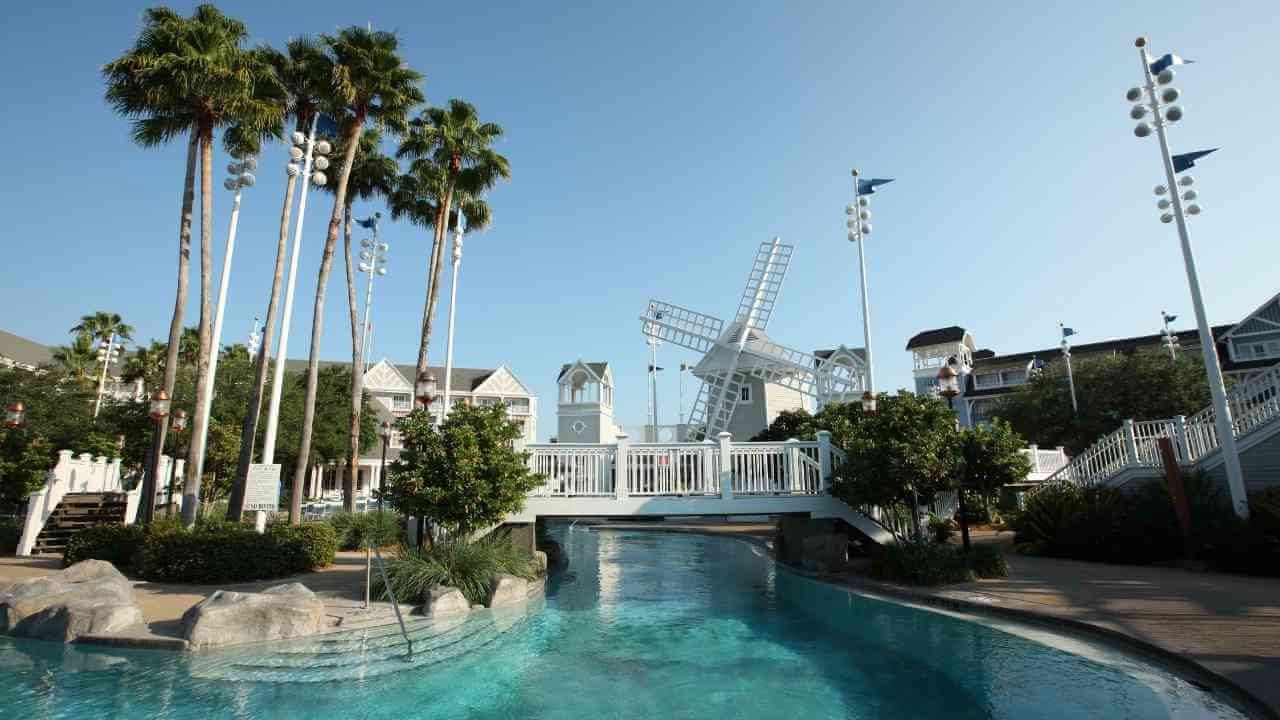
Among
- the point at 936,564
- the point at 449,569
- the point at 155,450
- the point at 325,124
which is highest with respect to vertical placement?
the point at 325,124

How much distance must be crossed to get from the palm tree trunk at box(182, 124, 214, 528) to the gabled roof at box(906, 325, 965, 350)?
5895 cm

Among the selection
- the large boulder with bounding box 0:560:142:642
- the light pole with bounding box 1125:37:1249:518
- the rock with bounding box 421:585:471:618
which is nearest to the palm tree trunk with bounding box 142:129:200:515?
the large boulder with bounding box 0:560:142:642

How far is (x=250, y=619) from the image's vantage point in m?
8.74

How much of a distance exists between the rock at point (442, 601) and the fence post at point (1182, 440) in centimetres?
1830

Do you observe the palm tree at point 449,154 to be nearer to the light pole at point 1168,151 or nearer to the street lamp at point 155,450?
→ the street lamp at point 155,450

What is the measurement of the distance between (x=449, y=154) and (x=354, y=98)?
160 inches

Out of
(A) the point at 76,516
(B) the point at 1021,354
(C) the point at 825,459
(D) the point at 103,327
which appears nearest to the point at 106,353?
(D) the point at 103,327

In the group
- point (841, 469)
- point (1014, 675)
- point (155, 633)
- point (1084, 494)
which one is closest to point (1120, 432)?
point (1084, 494)

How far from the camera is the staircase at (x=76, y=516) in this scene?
17.5 metres

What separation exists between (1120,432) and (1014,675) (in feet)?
50.1

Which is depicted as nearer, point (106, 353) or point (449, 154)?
point (449, 154)

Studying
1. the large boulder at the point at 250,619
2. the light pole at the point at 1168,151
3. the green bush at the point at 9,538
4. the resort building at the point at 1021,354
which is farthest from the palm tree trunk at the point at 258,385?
the resort building at the point at 1021,354

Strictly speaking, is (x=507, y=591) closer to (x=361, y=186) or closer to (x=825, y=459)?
(x=825, y=459)

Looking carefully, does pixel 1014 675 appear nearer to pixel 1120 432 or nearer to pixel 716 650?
pixel 716 650
